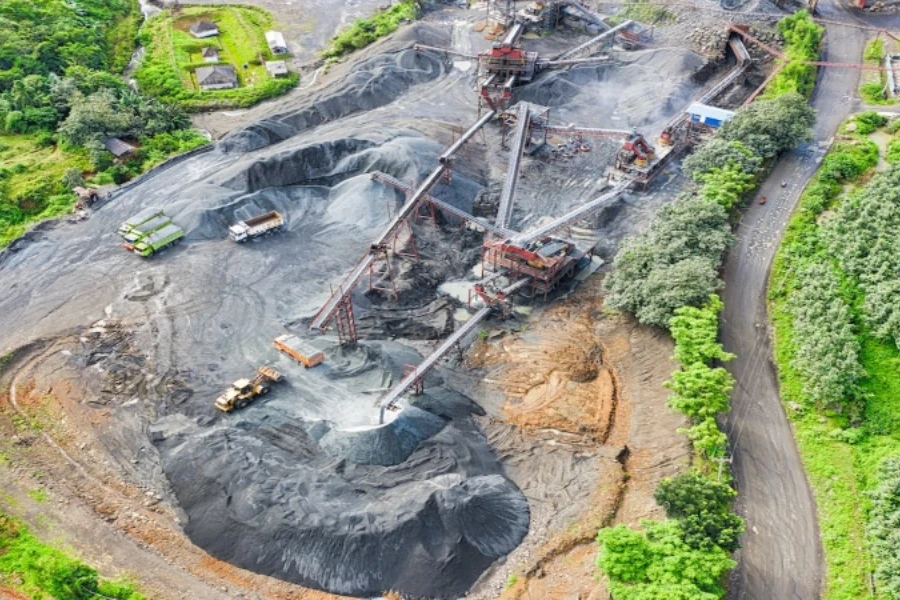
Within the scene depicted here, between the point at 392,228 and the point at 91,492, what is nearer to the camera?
the point at 91,492

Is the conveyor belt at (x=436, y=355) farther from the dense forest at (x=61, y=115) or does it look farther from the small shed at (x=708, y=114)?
the dense forest at (x=61, y=115)

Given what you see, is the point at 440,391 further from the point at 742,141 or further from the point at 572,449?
the point at 742,141

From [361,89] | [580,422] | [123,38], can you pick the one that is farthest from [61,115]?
[580,422]

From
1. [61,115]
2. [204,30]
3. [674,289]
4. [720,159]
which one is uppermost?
[720,159]

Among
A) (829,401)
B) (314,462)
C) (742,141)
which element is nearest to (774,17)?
(742,141)

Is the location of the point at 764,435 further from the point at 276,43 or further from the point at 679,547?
the point at 276,43
